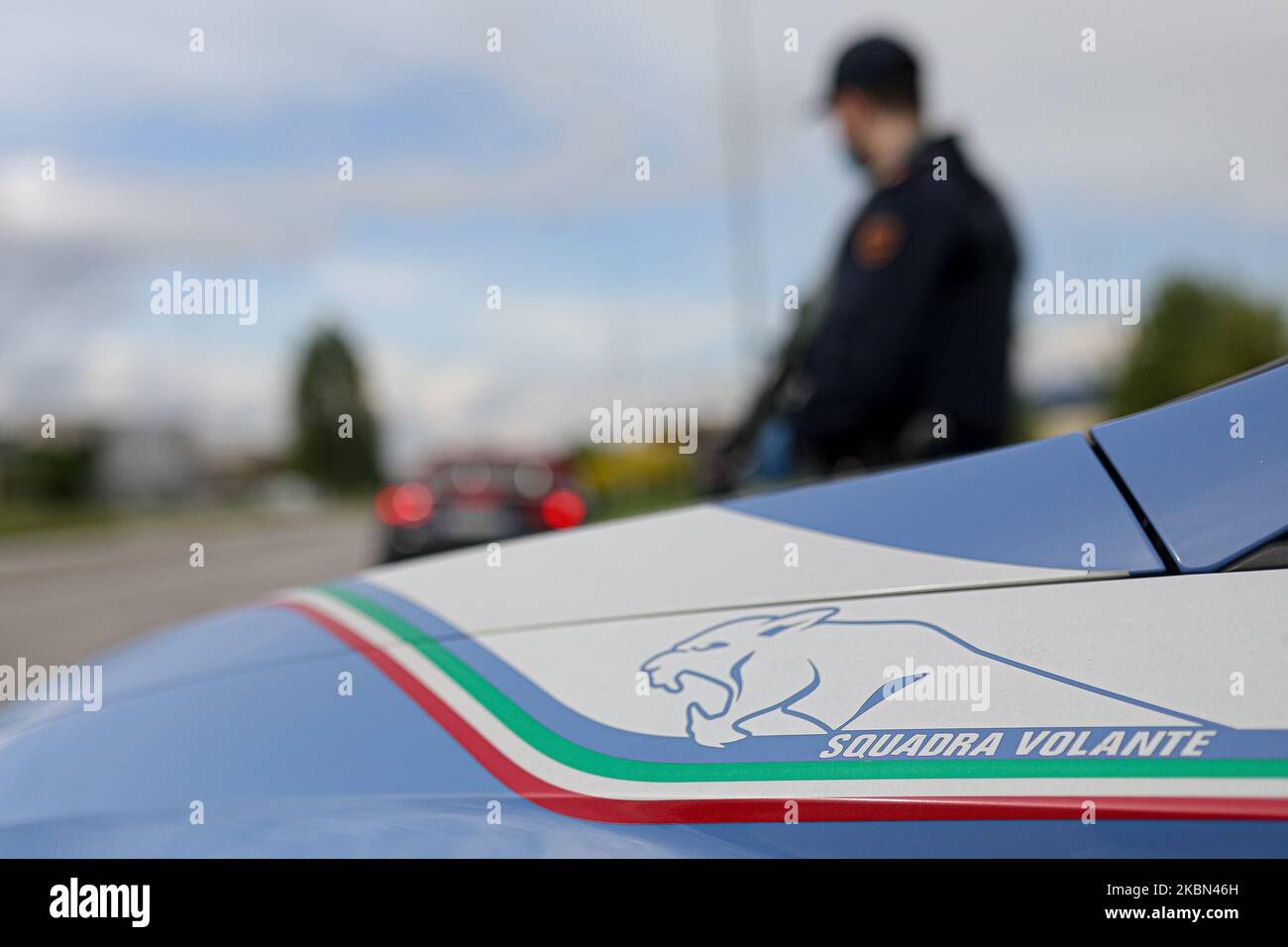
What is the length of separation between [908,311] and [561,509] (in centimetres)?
782

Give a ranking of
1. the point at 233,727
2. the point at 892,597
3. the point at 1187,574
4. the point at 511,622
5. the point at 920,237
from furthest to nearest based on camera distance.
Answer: the point at 920,237, the point at 511,622, the point at 233,727, the point at 892,597, the point at 1187,574

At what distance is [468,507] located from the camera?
963cm

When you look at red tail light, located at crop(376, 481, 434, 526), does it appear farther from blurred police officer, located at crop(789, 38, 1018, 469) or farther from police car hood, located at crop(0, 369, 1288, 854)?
police car hood, located at crop(0, 369, 1288, 854)

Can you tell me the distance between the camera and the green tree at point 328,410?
271 ft

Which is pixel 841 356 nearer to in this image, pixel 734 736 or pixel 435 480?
pixel 734 736

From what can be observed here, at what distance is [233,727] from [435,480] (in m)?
8.73

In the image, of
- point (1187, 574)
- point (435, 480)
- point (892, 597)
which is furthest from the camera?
point (435, 480)

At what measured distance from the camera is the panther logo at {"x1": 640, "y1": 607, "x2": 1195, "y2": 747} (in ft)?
3.24
